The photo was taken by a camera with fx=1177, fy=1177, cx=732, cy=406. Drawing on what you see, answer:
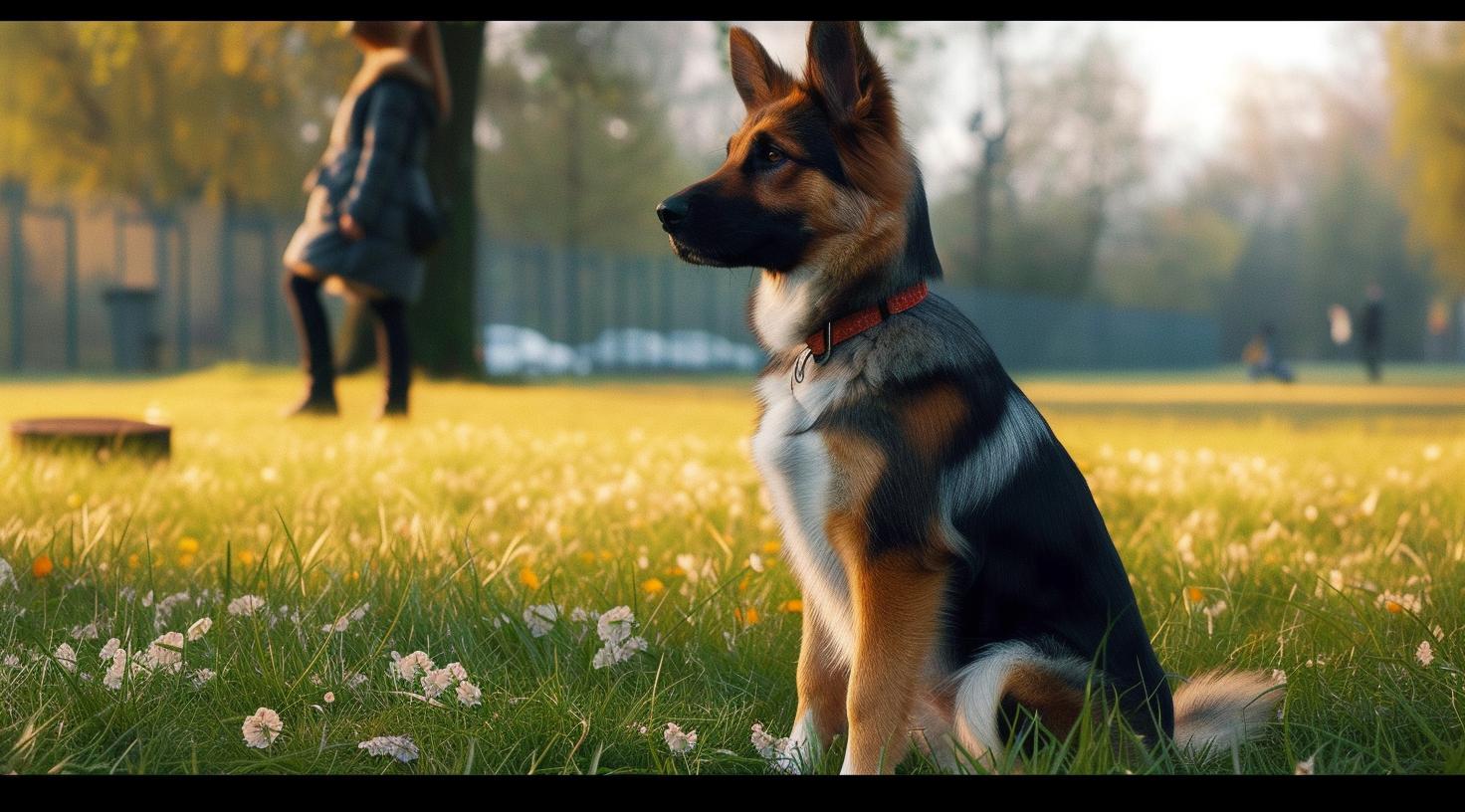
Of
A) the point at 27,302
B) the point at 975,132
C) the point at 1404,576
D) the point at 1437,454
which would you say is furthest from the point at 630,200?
the point at 1404,576

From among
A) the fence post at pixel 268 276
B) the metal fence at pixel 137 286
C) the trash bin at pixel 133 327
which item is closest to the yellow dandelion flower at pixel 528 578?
the metal fence at pixel 137 286

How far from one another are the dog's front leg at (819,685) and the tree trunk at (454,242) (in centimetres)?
1255

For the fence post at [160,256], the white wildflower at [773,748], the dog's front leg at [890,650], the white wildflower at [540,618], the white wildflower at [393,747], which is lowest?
the white wildflower at [773,748]

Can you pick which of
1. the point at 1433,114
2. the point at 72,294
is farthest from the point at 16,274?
the point at 1433,114

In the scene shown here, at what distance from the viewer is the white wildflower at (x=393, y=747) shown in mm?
2717

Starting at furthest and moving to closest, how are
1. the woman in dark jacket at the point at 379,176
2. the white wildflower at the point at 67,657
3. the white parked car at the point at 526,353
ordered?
1. the white parked car at the point at 526,353
2. the woman in dark jacket at the point at 379,176
3. the white wildflower at the point at 67,657

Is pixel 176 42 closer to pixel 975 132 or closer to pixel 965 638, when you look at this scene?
pixel 965 638

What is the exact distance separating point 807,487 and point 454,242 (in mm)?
12975

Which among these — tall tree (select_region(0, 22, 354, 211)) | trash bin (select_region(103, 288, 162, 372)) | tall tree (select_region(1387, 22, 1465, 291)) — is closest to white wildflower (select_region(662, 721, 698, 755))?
tall tree (select_region(0, 22, 354, 211))

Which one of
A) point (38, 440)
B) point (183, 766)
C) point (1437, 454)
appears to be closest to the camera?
point (183, 766)

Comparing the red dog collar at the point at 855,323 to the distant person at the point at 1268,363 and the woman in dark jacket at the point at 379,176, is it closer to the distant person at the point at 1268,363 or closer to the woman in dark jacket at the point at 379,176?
the woman in dark jacket at the point at 379,176

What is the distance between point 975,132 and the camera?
32.0m

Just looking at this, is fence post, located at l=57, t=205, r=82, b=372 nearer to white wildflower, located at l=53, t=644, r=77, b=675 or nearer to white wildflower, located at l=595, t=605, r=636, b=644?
white wildflower, located at l=53, t=644, r=77, b=675

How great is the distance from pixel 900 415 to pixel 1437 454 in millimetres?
6541
